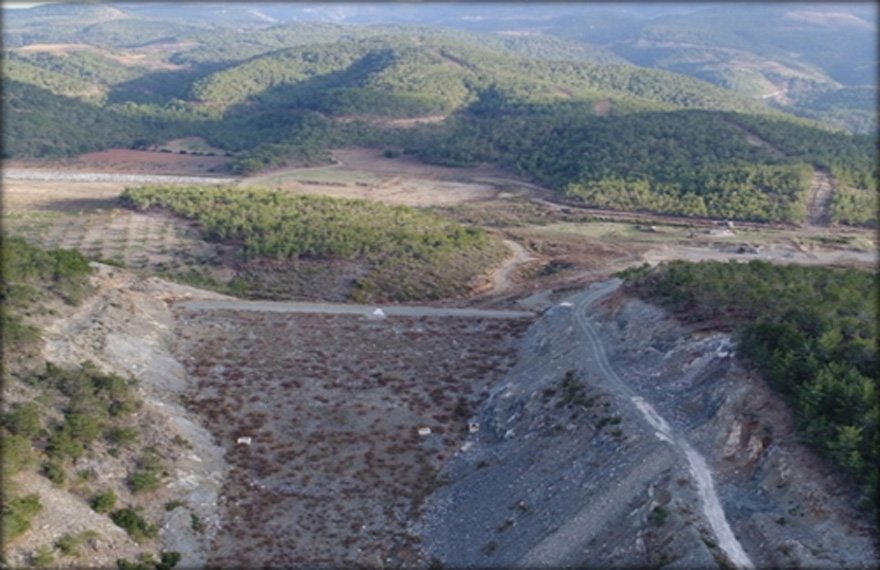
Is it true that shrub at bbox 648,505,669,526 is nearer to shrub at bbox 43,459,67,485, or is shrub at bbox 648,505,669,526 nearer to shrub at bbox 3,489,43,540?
shrub at bbox 3,489,43,540

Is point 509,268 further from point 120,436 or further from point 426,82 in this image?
point 426,82

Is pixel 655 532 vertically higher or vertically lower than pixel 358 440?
higher

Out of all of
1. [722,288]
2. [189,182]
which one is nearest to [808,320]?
[722,288]

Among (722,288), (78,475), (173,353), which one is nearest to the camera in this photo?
(78,475)

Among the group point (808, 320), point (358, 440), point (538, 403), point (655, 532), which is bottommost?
point (358, 440)

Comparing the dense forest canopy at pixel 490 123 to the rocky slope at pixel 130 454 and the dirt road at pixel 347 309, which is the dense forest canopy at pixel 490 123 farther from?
the rocky slope at pixel 130 454

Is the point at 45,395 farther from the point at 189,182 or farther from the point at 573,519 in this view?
the point at 189,182
